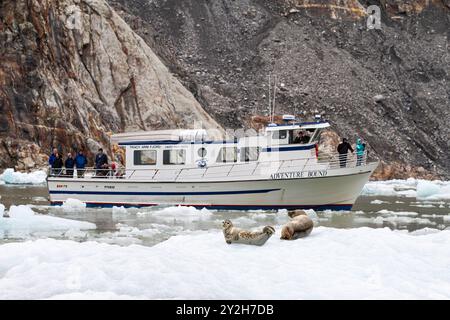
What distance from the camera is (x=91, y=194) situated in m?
24.1

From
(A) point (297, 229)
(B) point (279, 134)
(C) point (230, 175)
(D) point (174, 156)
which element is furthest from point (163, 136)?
(A) point (297, 229)

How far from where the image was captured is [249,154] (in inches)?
918

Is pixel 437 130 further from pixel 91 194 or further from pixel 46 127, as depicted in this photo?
pixel 91 194

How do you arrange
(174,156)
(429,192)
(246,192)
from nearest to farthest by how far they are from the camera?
(246,192) → (174,156) → (429,192)

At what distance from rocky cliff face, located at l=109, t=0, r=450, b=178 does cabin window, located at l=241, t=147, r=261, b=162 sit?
98.9 feet

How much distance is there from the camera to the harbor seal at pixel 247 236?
33.1 ft

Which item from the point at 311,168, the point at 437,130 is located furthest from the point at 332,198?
the point at 437,130

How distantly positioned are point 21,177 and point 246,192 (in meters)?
17.8

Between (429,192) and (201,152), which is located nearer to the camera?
(201,152)

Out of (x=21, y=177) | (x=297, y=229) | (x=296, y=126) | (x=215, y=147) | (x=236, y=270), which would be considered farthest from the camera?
(x=21, y=177)

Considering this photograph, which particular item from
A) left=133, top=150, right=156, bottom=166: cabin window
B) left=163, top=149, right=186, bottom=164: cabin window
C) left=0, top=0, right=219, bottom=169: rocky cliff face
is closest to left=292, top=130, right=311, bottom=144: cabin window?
left=163, top=149, right=186, bottom=164: cabin window

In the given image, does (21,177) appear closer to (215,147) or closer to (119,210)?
(119,210)

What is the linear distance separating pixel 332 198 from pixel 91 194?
30.7ft

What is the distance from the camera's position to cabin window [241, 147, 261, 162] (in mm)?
23250
